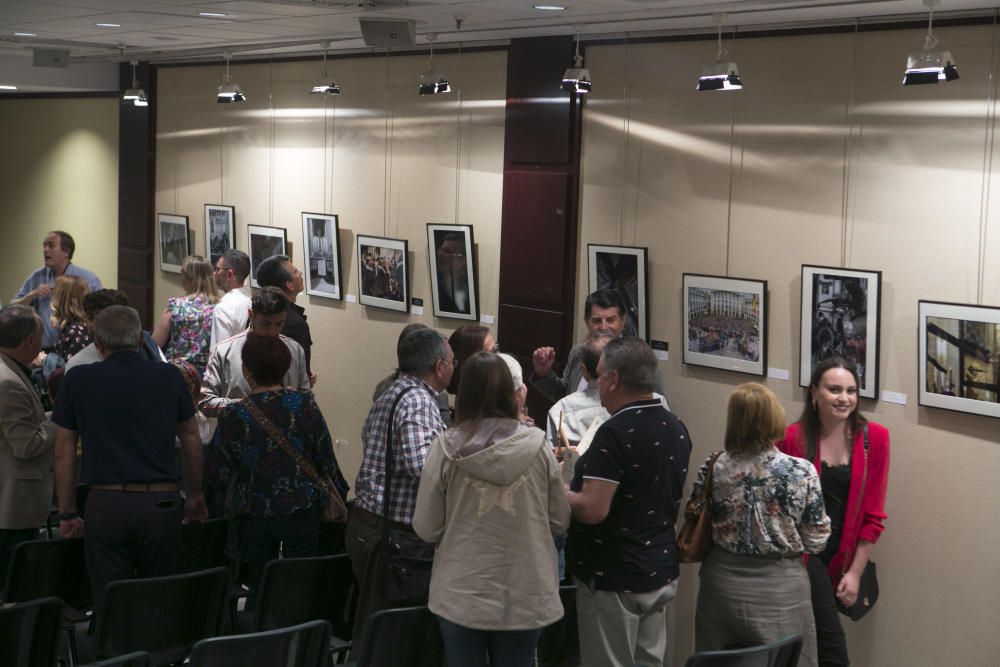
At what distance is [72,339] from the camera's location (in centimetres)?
734

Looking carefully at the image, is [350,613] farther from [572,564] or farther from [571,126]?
[571,126]

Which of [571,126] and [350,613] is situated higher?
[571,126]

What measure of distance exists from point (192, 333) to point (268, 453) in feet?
10.7

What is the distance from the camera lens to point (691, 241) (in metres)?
7.32

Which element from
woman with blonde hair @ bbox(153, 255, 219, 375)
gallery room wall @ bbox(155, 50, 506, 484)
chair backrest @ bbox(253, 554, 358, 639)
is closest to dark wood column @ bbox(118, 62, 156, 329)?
gallery room wall @ bbox(155, 50, 506, 484)

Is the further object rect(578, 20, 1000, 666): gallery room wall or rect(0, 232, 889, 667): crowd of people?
rect(578, 20, 1000, 666): gallery room wall

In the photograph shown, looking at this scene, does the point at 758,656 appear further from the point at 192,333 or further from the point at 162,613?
the point at 192,333

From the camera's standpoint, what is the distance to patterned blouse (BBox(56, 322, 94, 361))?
729 cm

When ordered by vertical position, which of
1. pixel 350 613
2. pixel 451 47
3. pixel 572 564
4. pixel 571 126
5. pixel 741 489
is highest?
pixel 451 47

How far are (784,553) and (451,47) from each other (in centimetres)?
550

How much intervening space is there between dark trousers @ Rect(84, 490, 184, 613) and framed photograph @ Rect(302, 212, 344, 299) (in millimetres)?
5119

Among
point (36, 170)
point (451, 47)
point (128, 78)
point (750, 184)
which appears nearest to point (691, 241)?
point (750, 184)

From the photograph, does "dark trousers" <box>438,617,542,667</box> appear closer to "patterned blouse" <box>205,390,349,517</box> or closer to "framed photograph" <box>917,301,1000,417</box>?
"patterned blouse" <box>205,390,349,517</box>

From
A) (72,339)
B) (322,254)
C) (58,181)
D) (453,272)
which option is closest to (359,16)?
(453,272)
